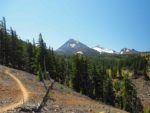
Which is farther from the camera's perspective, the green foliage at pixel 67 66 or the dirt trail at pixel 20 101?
the green foliage at pixel 67 66

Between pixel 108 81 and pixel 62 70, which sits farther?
pixel 62 70

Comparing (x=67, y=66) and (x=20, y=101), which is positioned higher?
(x=67, y=66)

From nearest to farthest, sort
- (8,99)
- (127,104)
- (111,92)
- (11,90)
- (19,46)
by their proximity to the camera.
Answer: (8,99) → (11,90) → (127,104) → (111,92) → (19,46)

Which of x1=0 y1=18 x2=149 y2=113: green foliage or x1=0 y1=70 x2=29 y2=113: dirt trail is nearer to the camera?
x1=0 y1=70 x2=29 y2=113: dirt trail

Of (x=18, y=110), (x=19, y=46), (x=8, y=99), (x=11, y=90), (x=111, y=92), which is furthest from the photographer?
(x=19, y=46)

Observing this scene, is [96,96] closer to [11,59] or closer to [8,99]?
[11,59]

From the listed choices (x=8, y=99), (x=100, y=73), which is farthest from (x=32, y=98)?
(x=100, y=73)

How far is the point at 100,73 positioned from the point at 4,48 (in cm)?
2890

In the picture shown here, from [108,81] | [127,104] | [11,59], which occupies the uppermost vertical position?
[11,59]

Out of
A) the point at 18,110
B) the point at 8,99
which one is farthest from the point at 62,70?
the point at 18,110

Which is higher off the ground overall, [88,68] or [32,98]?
[88,68]

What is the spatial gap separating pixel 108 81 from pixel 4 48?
31.5 meters

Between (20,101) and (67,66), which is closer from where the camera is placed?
(20,101)

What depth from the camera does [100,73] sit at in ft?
299
